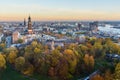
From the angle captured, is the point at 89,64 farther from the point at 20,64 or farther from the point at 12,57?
the point at 12,57

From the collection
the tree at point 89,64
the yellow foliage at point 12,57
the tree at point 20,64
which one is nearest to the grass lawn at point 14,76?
the tree at point 20,64

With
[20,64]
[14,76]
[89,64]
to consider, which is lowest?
[14,76]

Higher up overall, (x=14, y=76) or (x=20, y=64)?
(x=20, y=64)

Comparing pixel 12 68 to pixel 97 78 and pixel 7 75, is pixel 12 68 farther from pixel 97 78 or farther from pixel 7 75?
pixel 97 78

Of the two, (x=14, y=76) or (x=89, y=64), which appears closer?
(x=14, y=76)

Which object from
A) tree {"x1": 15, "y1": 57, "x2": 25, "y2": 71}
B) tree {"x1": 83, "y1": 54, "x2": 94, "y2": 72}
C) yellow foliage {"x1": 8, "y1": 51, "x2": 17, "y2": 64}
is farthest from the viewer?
yellow foliage {"x1": 8, "y1": 51, "x2": 17, "y2": 64}

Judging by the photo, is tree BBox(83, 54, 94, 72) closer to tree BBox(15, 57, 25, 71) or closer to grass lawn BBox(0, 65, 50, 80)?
grass lawn BBox(0, 65, 50, 80)

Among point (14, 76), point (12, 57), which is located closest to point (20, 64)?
point (14, 76)

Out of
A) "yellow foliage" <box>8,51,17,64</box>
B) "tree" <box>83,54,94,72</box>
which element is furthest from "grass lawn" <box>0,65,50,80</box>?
"tree" <box>83,54,94,72</box>

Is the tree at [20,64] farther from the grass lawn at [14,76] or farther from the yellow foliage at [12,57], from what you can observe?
the yellow foliage at [12,57]

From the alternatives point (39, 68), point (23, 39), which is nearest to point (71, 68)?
point (39, 68)

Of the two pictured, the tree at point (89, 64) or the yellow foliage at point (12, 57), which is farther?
the yellow foliage at point (12, 57)
